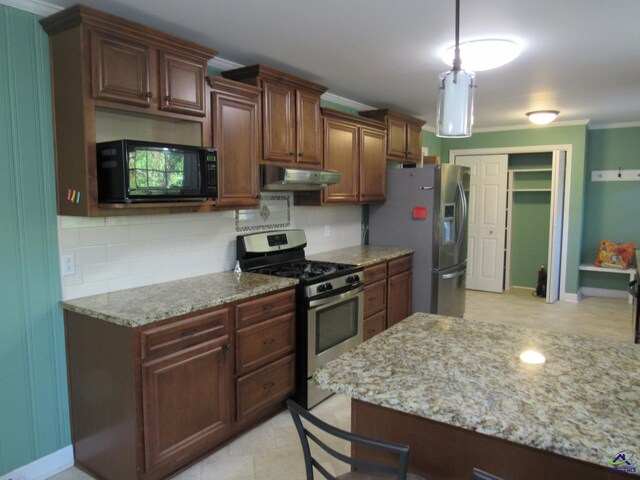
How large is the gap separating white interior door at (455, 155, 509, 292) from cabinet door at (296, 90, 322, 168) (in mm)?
3719

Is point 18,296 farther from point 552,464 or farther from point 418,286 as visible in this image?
point 418,286

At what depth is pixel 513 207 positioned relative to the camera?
6938 millimetres

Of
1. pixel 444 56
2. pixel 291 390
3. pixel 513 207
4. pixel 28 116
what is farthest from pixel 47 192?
pixel 513 207

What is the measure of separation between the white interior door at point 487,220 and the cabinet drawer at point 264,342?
15.0 feet

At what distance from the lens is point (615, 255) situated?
6.10m

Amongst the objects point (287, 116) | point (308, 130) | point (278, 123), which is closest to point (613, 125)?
point (308, 130)

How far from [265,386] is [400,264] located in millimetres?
2127

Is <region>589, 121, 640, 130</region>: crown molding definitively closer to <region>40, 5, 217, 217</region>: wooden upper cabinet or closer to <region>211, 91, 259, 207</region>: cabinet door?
<region>211, 91, 259, 207</region>: cabinet door

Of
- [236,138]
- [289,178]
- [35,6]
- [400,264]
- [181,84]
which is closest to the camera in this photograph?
[35,6]

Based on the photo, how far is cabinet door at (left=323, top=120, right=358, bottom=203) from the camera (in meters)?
3.99

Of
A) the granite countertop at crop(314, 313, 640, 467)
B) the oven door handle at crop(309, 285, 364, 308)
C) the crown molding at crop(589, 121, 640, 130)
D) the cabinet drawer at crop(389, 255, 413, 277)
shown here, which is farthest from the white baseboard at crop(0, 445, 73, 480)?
the crown molding at crop(589, 121, 640, 130)

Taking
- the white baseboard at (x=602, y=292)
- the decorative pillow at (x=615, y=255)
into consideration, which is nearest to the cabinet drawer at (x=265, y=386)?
the decorative pillow at (x=615, y=255)

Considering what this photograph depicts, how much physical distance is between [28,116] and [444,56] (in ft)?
8.40

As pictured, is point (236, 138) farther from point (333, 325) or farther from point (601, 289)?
point (601, 289)
